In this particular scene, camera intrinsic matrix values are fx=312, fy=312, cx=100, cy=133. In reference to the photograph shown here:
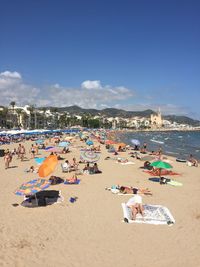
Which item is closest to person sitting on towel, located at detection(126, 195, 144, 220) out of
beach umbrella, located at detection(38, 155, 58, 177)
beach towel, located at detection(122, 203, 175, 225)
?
beach towel, located at detection(122, 203, 175, 225)

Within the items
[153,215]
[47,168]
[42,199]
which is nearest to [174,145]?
[47,168]

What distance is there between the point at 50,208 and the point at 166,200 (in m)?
4.73

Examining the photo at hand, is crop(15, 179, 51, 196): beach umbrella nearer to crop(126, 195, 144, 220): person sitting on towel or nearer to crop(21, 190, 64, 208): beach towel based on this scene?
crop(21, 190, 64, 208): beach towel

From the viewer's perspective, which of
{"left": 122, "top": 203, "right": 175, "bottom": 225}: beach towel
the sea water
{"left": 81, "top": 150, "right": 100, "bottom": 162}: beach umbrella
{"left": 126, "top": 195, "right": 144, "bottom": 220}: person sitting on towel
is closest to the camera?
{"left": 122, "top": 203, "right": 175, "bottom": 225}: beach towel

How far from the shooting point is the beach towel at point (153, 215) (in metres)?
9.73

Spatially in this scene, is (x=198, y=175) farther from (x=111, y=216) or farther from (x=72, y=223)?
(x=72, y=223)

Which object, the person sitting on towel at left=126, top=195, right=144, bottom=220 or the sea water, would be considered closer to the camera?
the person sitting on towel at left=126, top=195, right=144, bottom=220

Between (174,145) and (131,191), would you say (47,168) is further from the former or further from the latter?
(174,145)

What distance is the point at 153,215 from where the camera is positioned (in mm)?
10273

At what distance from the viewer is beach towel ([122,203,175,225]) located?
31.9 ft

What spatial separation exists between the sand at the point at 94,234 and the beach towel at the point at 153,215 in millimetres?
234

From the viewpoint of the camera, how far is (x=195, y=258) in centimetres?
743

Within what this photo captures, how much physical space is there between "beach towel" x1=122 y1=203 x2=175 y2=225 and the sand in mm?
234

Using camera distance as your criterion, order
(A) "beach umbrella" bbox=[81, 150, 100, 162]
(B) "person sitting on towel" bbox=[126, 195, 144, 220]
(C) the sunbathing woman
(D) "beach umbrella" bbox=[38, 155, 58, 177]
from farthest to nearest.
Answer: (A) "beach umbrella" bbox=[81, 150, 100, 162], (C) the sunbathing woman, (D) "beach umbrella" bbox=[38, 155, 58, 177], (B) "person sitting on towel" bbox=[126, 195, 144, 220]
